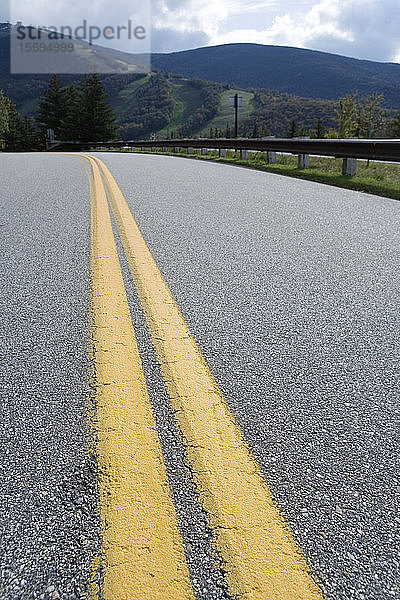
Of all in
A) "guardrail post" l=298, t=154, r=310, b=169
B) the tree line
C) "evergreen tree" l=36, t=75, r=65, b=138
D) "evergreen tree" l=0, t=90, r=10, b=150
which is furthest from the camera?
"evergreen tree" l=36, t=75, r=65, b=138

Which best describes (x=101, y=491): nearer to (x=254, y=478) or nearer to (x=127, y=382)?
(x=254, y=478)

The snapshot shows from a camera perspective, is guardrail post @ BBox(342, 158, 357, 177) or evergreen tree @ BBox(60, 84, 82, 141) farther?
evergreen tree @ BBox(60, 84, 82, 141)

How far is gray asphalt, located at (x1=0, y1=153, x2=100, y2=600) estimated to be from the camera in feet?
4.30

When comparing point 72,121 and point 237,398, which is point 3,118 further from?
point 237,398

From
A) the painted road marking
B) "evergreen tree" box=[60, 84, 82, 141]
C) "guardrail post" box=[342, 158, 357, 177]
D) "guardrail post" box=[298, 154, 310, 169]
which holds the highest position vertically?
"evergreen tree" box=[60, 84, 82, 141]

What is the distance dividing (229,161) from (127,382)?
17356mm

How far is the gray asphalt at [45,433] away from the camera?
51.6 inches

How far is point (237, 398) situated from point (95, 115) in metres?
79.9

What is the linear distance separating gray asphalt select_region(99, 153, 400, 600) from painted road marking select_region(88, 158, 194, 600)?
0.32 meters

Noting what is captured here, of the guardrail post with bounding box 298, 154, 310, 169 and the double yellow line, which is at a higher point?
the guardrail post with bounding box 298, 154, 310, 169

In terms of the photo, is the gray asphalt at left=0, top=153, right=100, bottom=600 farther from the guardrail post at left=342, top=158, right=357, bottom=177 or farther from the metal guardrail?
the guardrail post at left=342, top=158, right=357, bottom=177

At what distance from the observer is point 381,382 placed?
2217 mm

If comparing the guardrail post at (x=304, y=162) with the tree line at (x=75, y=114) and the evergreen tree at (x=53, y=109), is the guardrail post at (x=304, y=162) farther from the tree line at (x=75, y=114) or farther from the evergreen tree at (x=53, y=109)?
the evergreen tree at (x=53, y=109)

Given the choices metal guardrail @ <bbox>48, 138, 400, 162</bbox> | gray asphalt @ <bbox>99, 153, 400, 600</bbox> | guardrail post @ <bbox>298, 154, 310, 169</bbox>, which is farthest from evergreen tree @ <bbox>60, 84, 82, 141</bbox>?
gray asphalt @ <bbox>99, 153, 400, 600</bbox>
